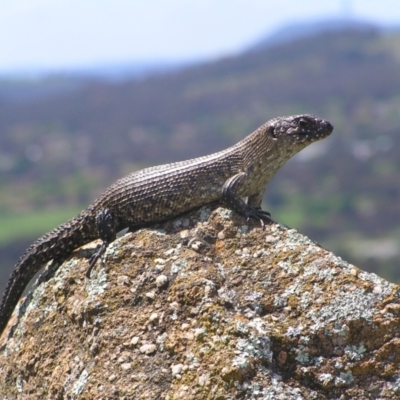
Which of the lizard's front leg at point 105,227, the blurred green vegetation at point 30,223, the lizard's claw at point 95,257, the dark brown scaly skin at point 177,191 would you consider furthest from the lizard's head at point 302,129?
the blurred green vegetation at point 30,223

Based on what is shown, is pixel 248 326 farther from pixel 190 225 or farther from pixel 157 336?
pixel 190 225

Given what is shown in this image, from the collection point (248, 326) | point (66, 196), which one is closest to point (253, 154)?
point (248, 326)

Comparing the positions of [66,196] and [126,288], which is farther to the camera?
[66,196]

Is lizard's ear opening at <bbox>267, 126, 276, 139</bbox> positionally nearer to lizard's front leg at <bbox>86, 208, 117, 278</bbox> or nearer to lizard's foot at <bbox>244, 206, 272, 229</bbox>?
lizard's foot at <bbox>244, 206, 272, 229</bbox>

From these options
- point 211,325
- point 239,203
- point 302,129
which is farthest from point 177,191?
point 211,325

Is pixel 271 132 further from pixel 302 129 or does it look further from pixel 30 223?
pixel 30 223
